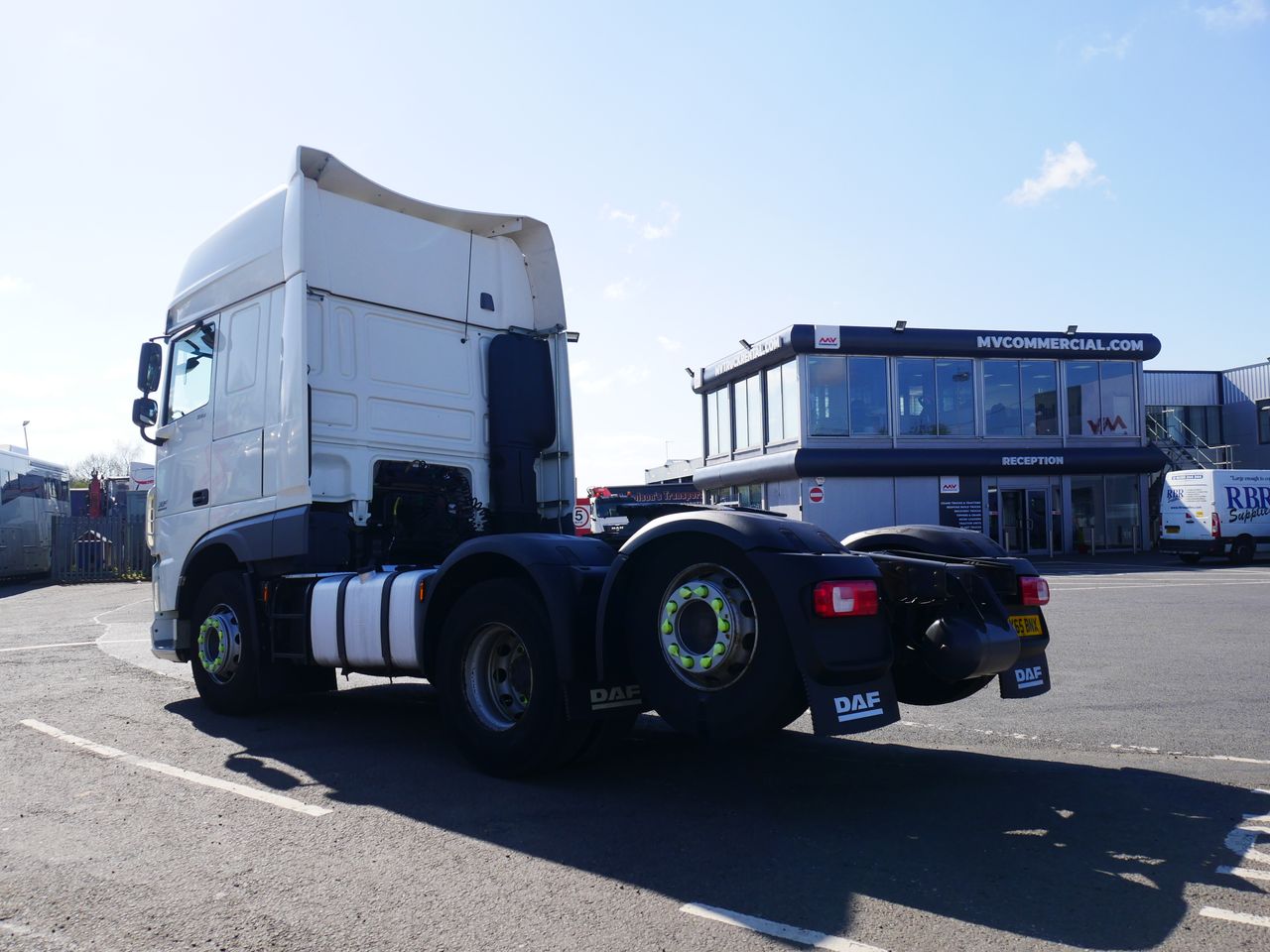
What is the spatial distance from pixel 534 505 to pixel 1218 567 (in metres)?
23.2

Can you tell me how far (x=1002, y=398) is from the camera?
31.8 metres

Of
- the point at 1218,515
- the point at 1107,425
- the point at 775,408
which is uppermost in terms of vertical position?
the point at 775,408

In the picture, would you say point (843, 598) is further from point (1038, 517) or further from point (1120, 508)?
point (1120, 508)

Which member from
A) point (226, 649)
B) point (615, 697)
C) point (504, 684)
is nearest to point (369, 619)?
point (504, 684)

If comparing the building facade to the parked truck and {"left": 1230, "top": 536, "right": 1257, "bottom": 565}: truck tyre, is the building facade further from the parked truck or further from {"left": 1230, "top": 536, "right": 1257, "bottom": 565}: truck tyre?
the parked truck

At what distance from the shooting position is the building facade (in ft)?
98.0

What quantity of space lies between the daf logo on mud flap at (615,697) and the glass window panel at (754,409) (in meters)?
28.0

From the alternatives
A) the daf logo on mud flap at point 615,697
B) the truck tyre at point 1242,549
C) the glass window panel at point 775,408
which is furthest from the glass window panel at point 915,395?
the daf logo on mud flap at point 615,697

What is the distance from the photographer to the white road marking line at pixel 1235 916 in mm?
3182

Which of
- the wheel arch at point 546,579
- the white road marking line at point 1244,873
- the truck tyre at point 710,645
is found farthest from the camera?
the wheel arch at point 546,579

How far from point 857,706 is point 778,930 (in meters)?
1.15

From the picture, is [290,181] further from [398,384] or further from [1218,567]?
[1218,567]

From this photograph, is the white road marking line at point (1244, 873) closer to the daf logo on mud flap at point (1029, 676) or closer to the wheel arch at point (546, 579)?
the daf logo on mud flap at point (1029, 676)

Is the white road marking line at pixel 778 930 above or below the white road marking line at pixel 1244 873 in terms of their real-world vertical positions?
below
